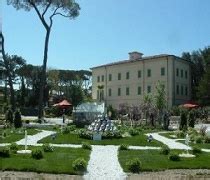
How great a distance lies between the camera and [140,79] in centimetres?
6612

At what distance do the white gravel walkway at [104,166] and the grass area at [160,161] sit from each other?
10.9 inches

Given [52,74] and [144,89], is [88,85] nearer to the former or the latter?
[52,74]

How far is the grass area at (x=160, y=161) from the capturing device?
1438 centimetres

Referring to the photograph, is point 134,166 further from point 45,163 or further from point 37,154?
point 37,154

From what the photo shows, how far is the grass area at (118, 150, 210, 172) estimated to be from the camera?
14375 mm

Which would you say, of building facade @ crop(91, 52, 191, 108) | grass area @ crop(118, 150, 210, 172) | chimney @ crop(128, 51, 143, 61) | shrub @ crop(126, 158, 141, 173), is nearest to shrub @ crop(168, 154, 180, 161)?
grass area @ crop(118, 150, 210, 172)

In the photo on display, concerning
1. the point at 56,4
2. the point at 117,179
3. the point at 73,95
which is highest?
the point at 56,4

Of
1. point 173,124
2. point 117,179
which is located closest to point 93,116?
→ point 173,124

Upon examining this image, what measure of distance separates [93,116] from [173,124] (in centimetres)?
1038

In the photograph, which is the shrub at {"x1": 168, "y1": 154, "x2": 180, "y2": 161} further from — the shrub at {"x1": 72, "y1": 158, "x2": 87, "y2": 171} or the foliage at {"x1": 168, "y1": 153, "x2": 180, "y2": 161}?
the shrub at {"x1": 72, "y1": 158, "x2": 87, "y2": 171}

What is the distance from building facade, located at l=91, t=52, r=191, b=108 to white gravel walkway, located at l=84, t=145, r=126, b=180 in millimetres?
43631

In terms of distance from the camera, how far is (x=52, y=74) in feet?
263

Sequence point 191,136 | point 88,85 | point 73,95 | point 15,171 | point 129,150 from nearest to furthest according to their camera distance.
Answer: point 15,171, point 129,150, point 191,136, point 73,95, point 88,85

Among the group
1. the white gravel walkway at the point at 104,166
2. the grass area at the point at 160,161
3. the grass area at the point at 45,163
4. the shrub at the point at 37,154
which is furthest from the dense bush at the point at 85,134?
the shrub at the point at 37,154
